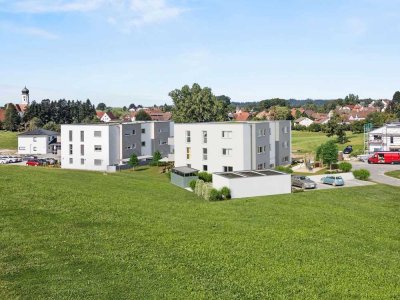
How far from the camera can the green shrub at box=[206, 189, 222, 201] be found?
129ft

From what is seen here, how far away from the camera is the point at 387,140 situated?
80.8 m

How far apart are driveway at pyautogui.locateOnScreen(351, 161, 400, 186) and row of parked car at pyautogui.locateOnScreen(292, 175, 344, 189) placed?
21.1 feet

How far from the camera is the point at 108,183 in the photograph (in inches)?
1822

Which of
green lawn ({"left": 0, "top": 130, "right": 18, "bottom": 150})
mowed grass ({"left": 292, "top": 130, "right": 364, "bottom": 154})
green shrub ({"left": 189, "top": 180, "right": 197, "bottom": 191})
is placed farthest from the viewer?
green lawn ({"left": 0, "top": 130, "right": 18, "bottom": 150})

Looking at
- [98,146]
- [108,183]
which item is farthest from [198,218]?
[98,146]

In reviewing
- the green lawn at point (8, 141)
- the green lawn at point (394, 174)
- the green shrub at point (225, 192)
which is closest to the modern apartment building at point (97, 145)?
the green shrub at point (225, 192)

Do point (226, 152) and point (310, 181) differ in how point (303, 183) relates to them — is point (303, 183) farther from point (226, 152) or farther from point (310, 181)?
point (226, 152)

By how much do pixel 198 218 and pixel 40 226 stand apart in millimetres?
10449

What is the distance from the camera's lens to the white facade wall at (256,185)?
132 ft

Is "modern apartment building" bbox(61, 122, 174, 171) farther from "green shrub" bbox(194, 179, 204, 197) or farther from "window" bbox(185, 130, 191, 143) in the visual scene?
"green shrub" bbox(194, 179, 204, 197)

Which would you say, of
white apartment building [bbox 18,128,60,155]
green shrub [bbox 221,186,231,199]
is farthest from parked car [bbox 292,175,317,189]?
white apartment building [bbox 18,128,60,155]

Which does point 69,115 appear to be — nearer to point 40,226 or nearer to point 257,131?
point 257,131

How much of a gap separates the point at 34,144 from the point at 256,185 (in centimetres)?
6882

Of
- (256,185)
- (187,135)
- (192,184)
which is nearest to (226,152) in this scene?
(187,135)
